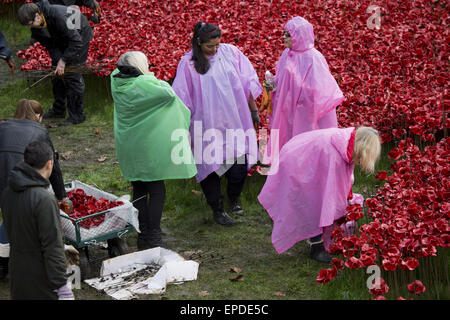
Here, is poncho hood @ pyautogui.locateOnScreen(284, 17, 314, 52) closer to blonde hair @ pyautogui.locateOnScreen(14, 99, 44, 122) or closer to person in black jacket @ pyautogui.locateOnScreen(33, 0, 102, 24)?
blonde hair @ pyautogui.locateOnScreen(14, 99, 44, 122)

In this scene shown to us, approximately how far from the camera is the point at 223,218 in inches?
268

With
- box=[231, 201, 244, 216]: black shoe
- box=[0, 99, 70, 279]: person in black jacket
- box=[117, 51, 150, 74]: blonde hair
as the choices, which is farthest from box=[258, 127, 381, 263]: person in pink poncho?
box=[0, 99, 70, 279]: person in black jacket

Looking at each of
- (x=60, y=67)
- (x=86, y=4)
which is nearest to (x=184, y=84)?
(x=60, y=67)

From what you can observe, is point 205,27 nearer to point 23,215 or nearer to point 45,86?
point 23,215

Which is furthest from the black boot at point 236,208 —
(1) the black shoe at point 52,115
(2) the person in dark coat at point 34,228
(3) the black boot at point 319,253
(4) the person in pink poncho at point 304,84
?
(1) the black shoe at point 52,115

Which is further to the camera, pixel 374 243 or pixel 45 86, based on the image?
pixel 45 86

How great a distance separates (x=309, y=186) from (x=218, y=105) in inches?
54.6

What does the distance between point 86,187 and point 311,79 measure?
238cm

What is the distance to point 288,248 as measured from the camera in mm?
6008

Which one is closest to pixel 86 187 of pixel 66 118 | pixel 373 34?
pixel 66 118

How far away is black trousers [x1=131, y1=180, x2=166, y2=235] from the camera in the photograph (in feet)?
19.9

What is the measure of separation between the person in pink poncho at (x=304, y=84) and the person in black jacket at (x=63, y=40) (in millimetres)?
3315

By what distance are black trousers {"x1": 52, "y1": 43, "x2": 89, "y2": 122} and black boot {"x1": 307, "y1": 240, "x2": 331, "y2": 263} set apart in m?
4.61

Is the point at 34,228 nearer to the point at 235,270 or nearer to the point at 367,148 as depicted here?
the point at 235,270
